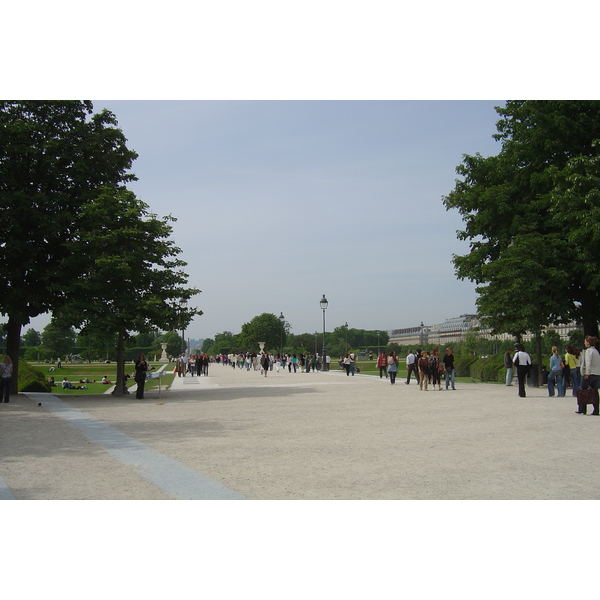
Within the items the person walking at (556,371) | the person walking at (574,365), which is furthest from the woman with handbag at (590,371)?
the person walking at (556,371)

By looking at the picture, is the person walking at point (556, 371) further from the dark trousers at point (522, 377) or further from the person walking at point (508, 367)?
the person walking at point (508, 367)

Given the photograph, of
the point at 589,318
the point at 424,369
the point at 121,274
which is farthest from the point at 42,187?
the point at 589,318

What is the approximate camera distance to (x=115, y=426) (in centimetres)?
1390

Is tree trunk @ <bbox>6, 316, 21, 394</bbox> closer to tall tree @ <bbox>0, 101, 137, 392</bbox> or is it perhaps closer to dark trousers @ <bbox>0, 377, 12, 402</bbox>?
tall tree @ <bbox>0, 101, 137, 392</bbox>

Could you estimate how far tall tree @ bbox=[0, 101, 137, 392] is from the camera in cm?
2273

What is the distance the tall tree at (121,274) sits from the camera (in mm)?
22203

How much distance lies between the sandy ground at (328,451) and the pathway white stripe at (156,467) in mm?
120

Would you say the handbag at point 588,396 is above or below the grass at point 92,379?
above

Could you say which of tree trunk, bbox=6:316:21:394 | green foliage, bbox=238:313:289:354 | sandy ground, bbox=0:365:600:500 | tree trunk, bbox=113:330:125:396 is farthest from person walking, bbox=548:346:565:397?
green foliage, bbox=238:313:289:354

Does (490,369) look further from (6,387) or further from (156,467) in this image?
(156,467)

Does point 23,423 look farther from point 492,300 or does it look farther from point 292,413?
point 492,300

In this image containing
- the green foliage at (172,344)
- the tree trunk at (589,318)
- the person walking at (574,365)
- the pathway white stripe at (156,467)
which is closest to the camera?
the pathway white stripe at (156,467)

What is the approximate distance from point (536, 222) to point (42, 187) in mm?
20046

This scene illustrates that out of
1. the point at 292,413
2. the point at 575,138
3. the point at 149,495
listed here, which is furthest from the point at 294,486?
the point at 575,138
